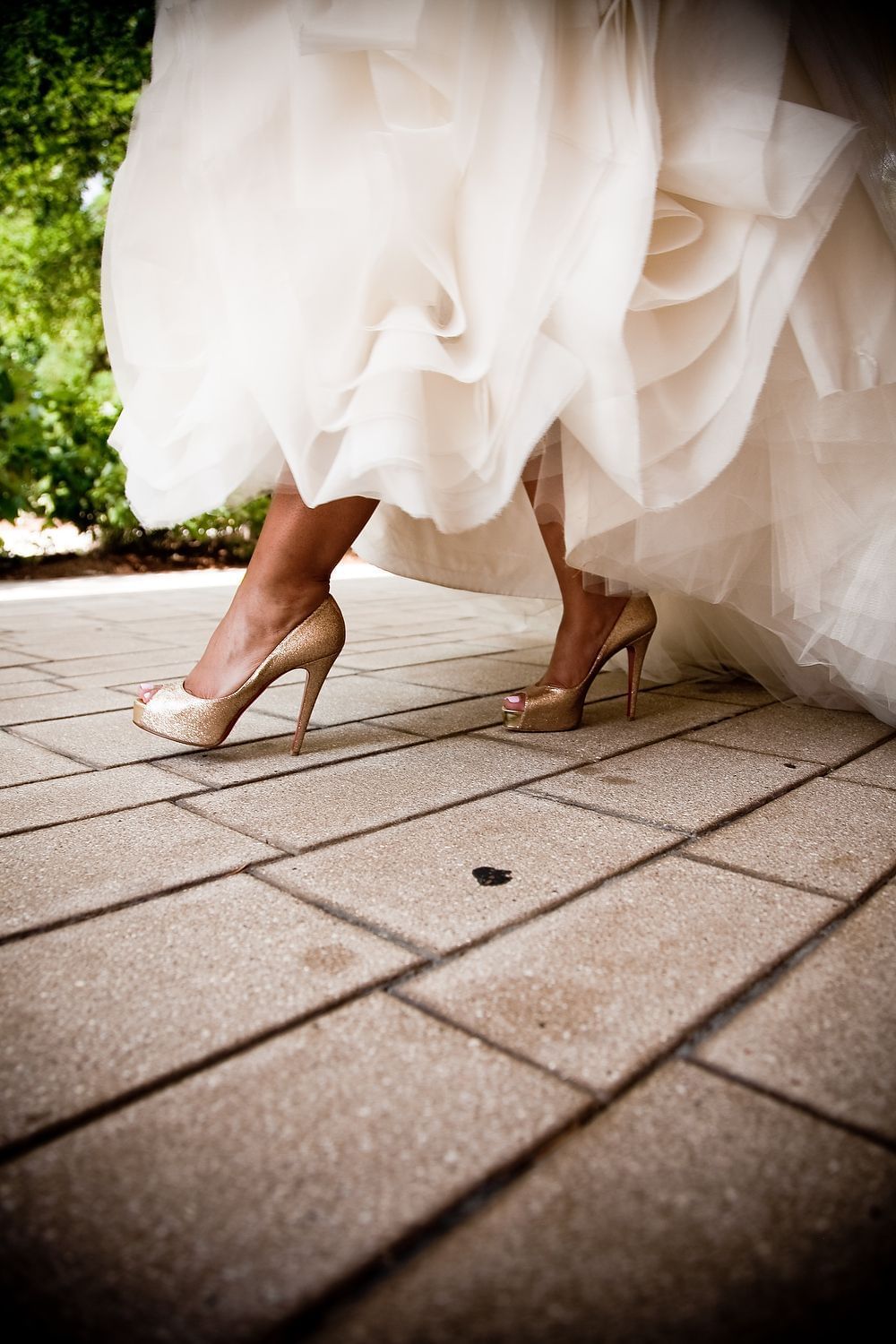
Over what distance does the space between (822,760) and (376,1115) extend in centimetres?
105

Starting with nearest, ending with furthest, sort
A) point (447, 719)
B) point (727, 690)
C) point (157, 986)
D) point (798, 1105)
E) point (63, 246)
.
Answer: point (798, 1105)
point (157, 986)
point (447, 719)
point (727, 690)
point (63, 246)

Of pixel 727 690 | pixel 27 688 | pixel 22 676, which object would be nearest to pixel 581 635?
pixel 727 690

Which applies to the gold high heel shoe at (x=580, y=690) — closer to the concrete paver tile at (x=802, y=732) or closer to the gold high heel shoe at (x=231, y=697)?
the concrete paver tile at (x=802, y=732)

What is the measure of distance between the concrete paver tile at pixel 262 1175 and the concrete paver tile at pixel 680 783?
0.59 metres

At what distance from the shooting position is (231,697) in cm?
143

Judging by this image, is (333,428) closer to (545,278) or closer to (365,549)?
(545,278)

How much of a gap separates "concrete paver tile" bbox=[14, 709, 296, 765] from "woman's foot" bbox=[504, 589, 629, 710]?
49cm

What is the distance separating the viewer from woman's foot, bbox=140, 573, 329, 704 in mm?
1423

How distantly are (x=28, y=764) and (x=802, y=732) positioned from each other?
1352mm

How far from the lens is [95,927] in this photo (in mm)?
887

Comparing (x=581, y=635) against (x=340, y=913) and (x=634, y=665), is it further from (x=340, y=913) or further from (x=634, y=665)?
(x=340, y=913)

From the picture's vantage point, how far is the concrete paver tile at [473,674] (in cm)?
207

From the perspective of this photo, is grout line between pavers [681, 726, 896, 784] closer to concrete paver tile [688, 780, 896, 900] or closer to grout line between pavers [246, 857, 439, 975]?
concrete paver tile [688, 780, 896, 900]

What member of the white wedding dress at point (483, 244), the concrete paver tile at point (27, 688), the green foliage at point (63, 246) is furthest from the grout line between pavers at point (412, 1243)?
the green foliage at point (63, 246)
